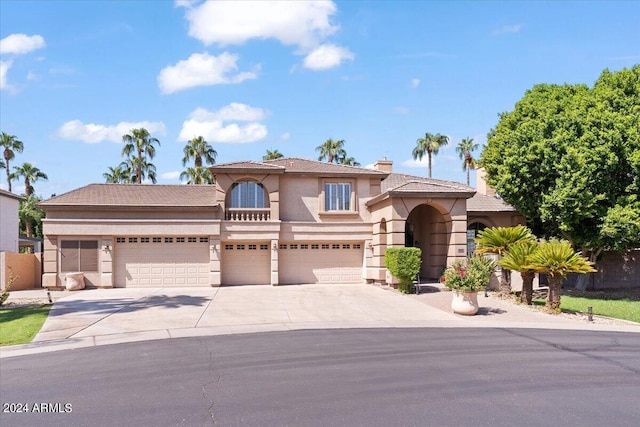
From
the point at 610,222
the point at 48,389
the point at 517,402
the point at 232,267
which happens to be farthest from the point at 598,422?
the point at 232,267

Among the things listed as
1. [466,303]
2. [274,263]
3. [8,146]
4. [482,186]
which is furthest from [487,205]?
[8,146]

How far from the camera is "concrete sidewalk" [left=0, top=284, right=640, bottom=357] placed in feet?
47.0

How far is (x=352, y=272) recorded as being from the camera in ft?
90.3

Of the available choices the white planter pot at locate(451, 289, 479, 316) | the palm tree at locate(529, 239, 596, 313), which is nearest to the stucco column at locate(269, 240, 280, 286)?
the white planter pot at locate(451, 289, 479, 316)

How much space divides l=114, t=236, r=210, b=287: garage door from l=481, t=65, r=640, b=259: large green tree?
1598 centimetres

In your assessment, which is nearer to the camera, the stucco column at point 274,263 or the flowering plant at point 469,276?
the flowering plant at point 469,276

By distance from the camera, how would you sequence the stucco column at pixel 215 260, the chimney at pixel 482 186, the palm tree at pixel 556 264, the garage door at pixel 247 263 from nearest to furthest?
the palm tree at pixel 556 264 < the stucco column at pixel 215 260 < the garage door at pixel 247 263 < the chimney at pixel 482 186

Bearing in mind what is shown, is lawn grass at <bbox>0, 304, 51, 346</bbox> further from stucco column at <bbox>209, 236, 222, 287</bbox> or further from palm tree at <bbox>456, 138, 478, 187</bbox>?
palm tree at <bbox>456, 138, 478, 187</bbox>

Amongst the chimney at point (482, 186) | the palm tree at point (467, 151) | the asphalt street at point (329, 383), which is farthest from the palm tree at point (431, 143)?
the asphalt street at point (329, 383)

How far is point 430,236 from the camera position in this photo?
88.4ft

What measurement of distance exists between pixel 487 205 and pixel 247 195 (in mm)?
13253

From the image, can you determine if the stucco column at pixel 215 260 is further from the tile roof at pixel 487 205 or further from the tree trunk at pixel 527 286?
the tree trunk at pixel 527 286

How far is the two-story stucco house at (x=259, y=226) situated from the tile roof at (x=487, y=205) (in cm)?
6

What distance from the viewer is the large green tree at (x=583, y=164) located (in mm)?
22203
